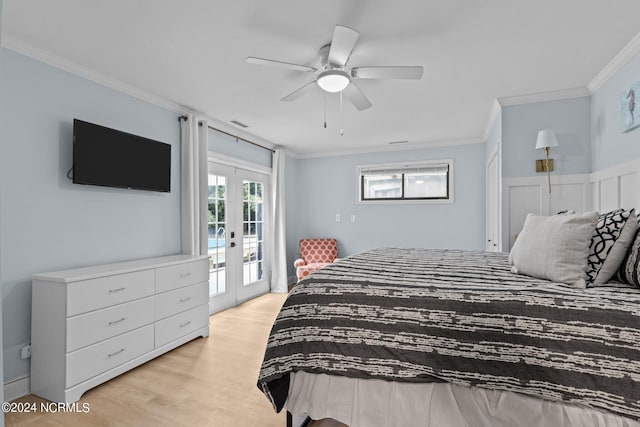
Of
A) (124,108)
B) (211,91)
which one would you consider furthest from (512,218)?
(124,108)

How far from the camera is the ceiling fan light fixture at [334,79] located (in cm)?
219

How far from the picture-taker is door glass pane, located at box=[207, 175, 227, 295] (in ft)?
13.3

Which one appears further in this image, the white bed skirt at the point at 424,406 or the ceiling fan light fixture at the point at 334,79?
the ceiling fan light fixture at the point at 334,79

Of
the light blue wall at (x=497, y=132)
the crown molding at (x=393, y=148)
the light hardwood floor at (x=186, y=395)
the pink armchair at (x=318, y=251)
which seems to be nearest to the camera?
the light hardwood floor at (x=186, y=395)

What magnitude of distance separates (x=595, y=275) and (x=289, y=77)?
2.46m

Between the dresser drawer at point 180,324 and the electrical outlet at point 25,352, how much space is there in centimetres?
82

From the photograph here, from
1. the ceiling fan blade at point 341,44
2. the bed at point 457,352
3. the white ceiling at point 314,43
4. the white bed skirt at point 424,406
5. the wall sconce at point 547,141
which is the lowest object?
the white bed skirt at point 424,406

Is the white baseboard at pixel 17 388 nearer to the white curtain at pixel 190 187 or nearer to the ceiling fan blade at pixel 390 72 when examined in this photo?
the white curtain at pixel 190 187

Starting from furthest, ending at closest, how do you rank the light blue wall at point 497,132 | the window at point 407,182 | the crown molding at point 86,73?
1. the window at point 407,182
2. the light blue wall at point 497,132
3. the crown molding at point 86,73

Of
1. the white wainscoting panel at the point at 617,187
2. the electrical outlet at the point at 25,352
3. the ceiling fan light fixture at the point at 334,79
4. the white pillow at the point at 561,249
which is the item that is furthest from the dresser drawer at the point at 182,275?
the white wainscoting panel at the point at 617,187

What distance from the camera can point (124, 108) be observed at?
2.94m

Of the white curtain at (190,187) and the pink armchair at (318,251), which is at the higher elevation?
the white curtain at (190,187)

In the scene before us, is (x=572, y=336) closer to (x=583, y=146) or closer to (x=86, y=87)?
(x=583, y=146)

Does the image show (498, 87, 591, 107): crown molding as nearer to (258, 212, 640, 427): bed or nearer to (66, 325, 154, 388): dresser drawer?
(258, 212, 640, 427): bed
